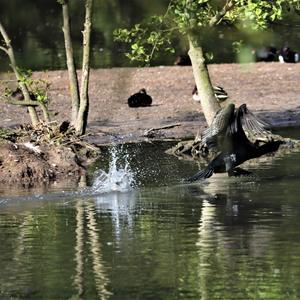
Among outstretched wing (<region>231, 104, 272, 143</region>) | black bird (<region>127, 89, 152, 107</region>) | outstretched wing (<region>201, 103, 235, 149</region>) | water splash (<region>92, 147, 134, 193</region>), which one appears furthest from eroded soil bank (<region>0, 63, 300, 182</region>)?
outstretched wing (<region>231, 104, 272, 143</region>)

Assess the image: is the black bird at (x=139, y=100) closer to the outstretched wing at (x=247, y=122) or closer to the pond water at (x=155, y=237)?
the pond water at (x=155, y=237)

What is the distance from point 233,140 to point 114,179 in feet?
5.50

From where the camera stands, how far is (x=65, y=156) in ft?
43.6

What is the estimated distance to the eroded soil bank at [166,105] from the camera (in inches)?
693

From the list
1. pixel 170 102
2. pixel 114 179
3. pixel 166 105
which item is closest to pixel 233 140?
pixel 114 179

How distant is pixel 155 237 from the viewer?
7.81 m

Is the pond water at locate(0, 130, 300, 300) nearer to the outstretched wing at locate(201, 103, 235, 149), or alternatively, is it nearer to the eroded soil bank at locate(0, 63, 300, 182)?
the outstretched wing at locate(201, 103, 235, 149)

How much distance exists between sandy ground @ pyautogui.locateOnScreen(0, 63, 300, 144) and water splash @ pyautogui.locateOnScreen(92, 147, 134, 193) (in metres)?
2.62

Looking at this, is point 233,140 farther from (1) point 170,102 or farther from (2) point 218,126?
(1) point 170,102

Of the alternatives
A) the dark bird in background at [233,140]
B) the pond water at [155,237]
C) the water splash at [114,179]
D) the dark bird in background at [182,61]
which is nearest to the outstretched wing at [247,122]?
A: the dark bird in background at [233,140]

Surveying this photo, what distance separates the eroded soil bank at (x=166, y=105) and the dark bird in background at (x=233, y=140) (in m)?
2.46

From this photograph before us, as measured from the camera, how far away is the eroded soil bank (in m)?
17.6

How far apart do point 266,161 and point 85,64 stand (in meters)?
3.29

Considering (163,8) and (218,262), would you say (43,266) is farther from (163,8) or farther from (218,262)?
(163,8)
